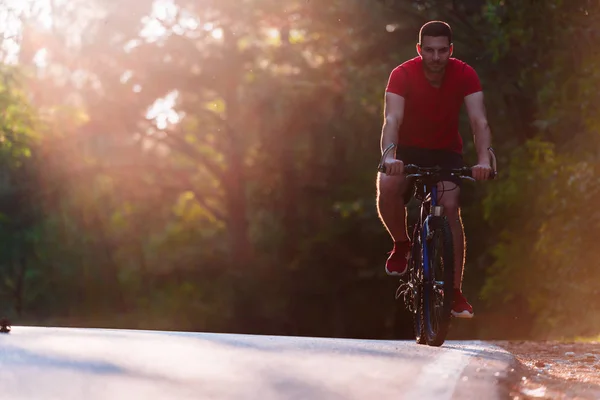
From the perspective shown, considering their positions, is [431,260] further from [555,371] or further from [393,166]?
[555,371]

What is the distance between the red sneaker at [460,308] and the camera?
799 centimetres

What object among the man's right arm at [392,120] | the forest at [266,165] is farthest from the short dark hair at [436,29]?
the forest at [266,165]

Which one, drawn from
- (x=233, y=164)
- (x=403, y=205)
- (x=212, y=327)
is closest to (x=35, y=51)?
(x=233, y=164)

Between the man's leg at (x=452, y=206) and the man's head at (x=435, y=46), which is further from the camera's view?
the man's leg at (x=452, y=206)

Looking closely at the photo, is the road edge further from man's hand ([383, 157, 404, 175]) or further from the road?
man's hand ([383, 157, 404, 175])

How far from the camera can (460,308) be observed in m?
8.03

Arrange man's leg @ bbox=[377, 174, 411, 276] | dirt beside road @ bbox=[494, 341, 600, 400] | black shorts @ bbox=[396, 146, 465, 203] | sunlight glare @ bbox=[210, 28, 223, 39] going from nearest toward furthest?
dirt beside road @ bbox=[494, 341, 600, 400] → black shorts @ bbox=[396, 146, 465, 203] → man's leg @ bbox=[377, 174, 411, 276] → sunlight glare @ bbox=[210, 28, 223, 39]

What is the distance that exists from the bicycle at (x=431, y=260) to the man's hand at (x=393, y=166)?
4 cm

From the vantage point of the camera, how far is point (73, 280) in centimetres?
4019

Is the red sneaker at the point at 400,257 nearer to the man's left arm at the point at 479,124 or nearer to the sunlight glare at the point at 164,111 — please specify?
the man's left arm at the point at 479,124

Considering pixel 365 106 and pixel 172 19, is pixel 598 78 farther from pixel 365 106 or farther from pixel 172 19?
pixel 172 19

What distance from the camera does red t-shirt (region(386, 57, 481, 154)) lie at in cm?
819

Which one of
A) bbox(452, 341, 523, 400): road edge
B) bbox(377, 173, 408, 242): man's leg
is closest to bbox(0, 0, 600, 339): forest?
bbox(377, 173, 408, 242): man's leg

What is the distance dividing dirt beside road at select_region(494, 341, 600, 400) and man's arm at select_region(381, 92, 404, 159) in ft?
4.98
